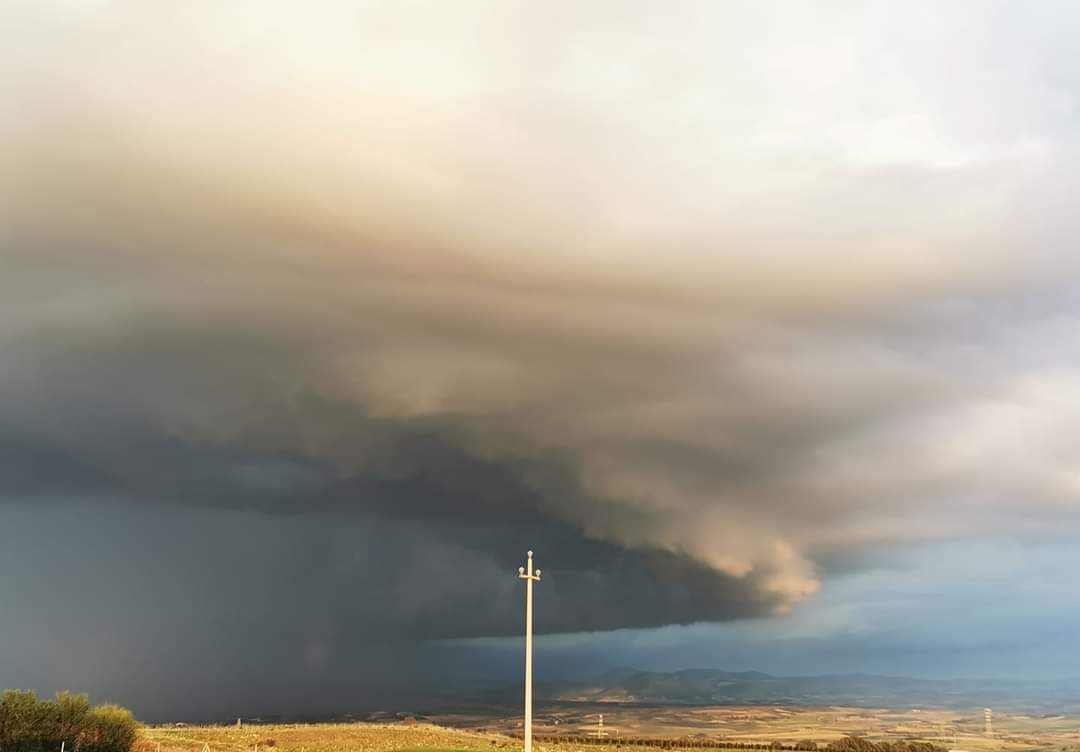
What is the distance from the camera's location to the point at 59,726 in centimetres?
7906

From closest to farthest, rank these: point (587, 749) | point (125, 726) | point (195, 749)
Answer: point (125, 726), point (195, 749), point (587, 749)

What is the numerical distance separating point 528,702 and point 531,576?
23.9 ft

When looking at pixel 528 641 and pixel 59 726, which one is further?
pixel 59 726

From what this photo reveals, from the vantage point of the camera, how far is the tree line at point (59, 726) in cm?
7581

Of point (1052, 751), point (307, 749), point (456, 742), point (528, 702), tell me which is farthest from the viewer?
point (1052, 751)

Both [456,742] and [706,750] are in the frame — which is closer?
[456,742]

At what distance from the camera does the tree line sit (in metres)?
75.8

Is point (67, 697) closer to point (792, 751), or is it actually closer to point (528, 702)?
point (528, 702)

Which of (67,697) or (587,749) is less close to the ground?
(67,697)

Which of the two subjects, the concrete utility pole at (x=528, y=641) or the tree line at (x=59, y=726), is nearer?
the concrete utility pole at (x=528, y=641)

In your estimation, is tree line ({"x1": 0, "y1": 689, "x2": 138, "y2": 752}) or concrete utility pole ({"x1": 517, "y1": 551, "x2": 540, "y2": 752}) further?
tree line ({"x1": 0, "y1": 689, "x2": 138, "y2": 752})

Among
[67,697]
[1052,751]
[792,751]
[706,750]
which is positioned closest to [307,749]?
[67,697]

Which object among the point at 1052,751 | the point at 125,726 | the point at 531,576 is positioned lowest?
the point at 1052,751

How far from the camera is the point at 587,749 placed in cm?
14438
